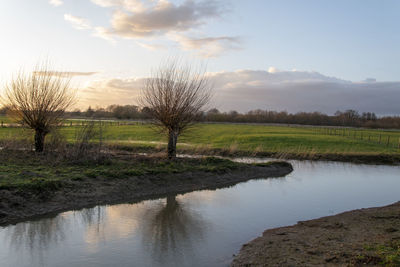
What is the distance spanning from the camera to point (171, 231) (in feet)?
30.1

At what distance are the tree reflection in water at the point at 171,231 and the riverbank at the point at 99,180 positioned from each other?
2028mm

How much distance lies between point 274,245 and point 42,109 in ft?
52.5

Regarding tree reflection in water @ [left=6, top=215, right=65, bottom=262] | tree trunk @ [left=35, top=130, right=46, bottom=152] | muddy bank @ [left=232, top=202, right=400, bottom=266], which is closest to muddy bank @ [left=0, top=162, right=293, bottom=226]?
tree reflection in water @ [left=6, top=215, right=65, bottom=262]

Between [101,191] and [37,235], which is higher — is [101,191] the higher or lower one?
the higher one

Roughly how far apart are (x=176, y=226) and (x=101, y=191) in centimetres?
397

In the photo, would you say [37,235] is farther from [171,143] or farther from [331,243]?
[171,143]

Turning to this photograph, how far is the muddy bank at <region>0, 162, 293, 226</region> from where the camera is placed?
996 cm

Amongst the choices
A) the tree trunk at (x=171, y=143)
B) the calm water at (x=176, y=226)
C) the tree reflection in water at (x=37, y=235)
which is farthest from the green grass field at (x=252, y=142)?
the tree reflection in water at (x=37, y=235)

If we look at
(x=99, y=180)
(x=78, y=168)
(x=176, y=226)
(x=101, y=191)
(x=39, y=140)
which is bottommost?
(x=176, y=226)

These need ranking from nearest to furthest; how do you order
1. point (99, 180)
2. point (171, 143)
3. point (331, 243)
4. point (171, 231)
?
1. point (331, 243)
2. point (171, 231)
3. point (99, 180)
4. point (171, 143)

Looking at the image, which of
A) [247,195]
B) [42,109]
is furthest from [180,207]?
[42,109]

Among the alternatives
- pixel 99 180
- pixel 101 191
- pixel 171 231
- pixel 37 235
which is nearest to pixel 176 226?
pixel 171 231

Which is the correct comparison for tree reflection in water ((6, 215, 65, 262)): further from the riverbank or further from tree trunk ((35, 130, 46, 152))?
tree trunk ((35, 130, 46, 152))

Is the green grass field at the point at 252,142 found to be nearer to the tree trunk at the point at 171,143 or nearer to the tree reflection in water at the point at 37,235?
the tree trunk at the point at 171,143
